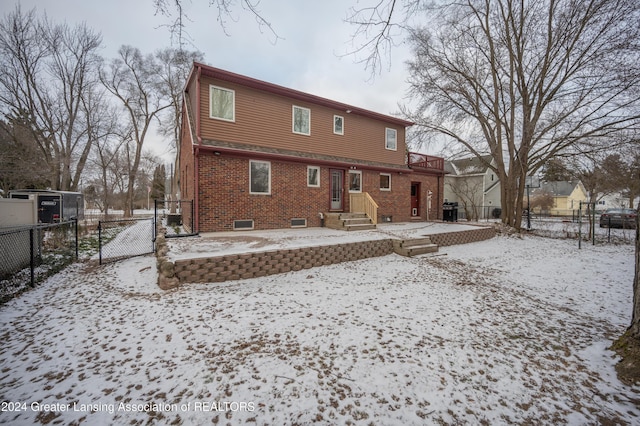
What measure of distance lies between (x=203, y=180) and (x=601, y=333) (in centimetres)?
983

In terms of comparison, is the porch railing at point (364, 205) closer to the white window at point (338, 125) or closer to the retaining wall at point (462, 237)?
the retaining wall at point (462, 237)

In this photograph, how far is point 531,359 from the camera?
2.77 metres

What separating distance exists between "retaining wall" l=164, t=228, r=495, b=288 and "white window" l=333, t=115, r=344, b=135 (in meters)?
6.69

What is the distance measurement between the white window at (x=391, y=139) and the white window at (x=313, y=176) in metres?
5.27

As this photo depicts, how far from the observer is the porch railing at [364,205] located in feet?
35.0

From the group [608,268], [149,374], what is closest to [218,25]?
[149,374]

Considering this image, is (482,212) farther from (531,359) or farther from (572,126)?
(531,359)

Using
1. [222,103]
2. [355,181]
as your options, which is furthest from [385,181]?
[222,103]

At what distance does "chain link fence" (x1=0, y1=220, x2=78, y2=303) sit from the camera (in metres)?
4.72

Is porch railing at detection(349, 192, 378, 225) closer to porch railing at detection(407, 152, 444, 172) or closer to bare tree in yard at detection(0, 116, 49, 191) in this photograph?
porch railing at detection(407, 152, 444, 172)

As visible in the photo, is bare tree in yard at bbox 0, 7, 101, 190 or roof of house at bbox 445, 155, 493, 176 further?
roof of house at bbox 445, 155, 493, 176

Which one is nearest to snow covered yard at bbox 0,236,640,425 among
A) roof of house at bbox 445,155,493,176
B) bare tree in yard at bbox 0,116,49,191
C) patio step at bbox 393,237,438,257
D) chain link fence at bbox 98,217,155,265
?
chain link fence at bbox 98,217,155,265

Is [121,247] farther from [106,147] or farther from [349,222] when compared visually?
[106,147]

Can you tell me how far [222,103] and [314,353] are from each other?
9.56m
